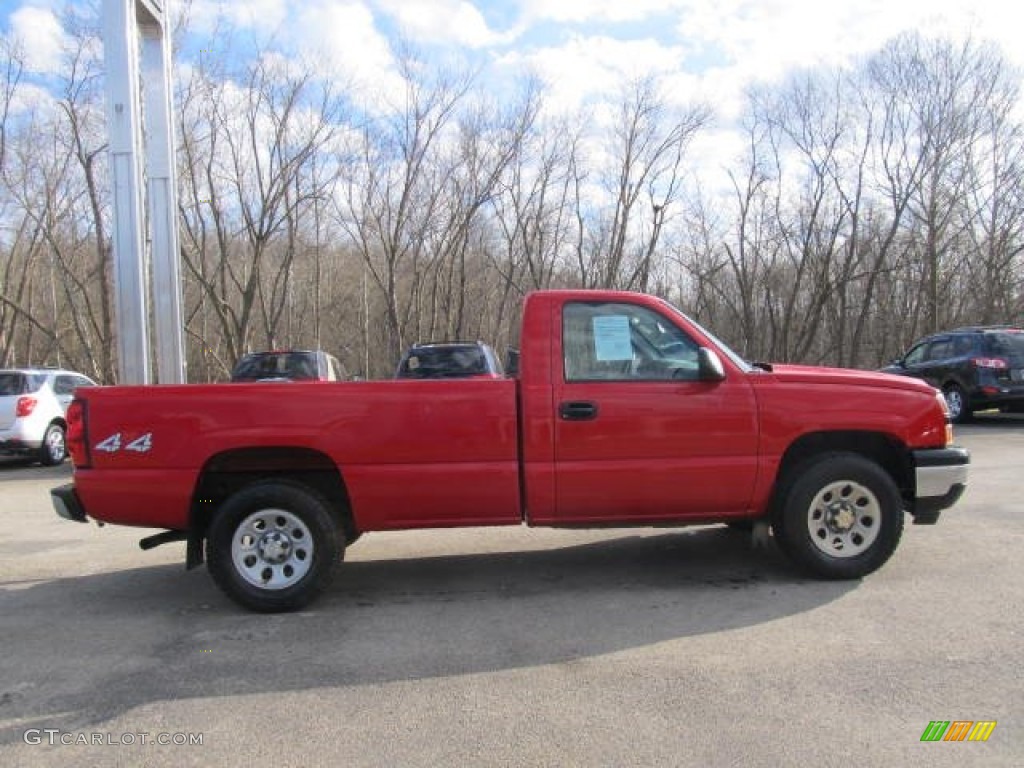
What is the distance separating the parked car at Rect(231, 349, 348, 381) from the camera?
41.8 feet

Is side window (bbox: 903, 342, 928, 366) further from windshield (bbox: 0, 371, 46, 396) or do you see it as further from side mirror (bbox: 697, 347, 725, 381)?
windshield (bbox: 0, 371, 46, 396)

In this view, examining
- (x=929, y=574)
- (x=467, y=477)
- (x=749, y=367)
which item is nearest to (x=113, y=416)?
(x=467, y=477)

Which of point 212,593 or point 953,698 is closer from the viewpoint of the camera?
point 953,698

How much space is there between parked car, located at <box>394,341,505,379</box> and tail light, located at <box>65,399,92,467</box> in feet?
22.1

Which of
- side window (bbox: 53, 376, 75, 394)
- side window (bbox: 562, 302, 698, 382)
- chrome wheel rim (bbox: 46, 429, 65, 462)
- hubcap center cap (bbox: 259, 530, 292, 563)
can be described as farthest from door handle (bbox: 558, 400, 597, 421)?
side window (bbox: 53, 376, 75, 394)

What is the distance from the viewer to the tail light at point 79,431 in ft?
15.9

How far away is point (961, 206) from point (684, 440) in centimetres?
3271

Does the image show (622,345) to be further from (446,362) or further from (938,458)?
(446,362)

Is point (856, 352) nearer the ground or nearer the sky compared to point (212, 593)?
nearer the sky

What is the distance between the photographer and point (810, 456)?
5.29 metres

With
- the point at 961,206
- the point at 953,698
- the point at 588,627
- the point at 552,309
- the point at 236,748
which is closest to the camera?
the point at 236,748

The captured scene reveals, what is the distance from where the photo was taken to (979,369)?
1434cm

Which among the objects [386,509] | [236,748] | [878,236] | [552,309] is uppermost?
[878,236]

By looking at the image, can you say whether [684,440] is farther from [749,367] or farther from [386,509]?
[386,509]
